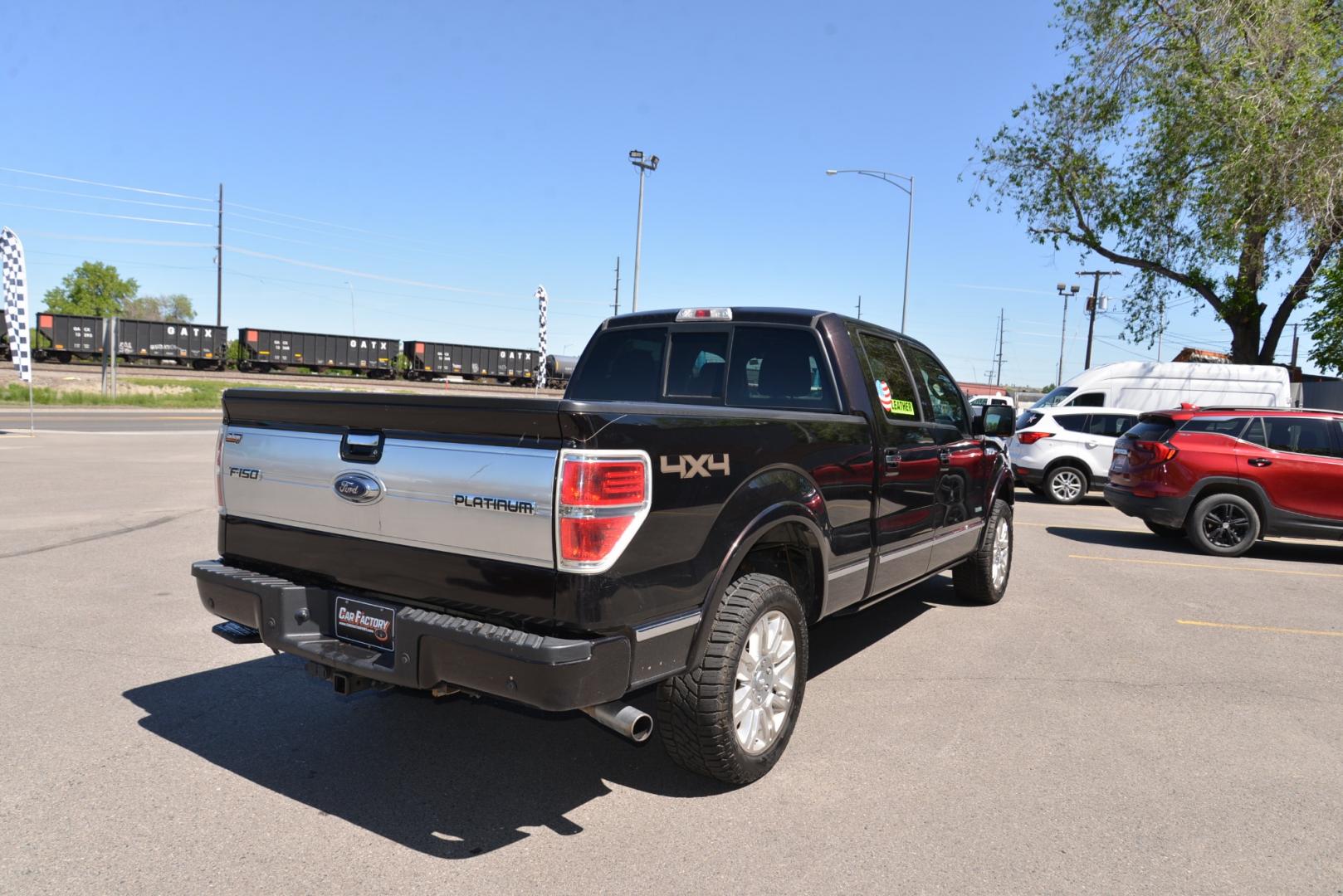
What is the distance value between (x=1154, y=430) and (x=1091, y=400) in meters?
9.07

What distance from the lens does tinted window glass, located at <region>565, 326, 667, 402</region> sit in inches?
214

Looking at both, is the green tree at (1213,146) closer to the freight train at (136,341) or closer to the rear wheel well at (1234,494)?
the rear wheel well at (1234,494)

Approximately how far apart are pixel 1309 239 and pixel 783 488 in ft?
75.0

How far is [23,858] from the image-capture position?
2.99 metres

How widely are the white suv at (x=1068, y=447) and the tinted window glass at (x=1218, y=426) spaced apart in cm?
461

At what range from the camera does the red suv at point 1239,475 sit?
9672 mm

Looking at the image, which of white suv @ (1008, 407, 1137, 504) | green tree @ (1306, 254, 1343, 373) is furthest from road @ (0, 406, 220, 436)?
green tree @ (1306, 254, 1343, 373)

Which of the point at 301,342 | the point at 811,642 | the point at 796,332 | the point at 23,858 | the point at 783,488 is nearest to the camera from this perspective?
the point at 23,858

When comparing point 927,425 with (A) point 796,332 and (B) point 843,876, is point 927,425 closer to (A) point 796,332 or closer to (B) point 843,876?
(A) point 796,332

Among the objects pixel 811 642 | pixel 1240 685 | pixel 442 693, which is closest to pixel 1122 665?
pixel 1240 685

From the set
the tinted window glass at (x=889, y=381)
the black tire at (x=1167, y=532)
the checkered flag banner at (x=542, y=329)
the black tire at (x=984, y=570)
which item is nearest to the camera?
the tinted window glass at (x=889, y=381)

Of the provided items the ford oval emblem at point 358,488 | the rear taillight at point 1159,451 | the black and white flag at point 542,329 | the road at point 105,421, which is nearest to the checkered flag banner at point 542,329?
the black and white flag at point 542,329

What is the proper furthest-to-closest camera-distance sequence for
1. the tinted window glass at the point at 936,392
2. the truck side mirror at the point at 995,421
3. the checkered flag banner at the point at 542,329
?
the checkered flag banner at the point at 542,329, the truck side mirror at the point at 995,421, the tinted window glass at the point at 936,392

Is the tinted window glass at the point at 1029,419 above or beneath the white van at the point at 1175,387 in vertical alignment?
beneath
